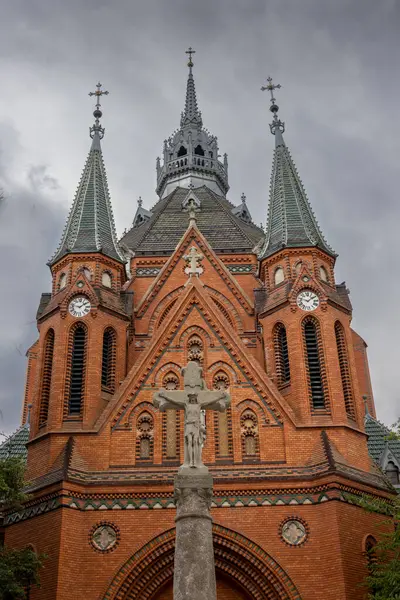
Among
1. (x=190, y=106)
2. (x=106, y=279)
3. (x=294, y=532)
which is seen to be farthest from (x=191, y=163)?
(x=294, y=532)

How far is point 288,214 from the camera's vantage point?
92.6 ft

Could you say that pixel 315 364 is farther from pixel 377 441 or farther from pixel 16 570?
pixel 16 570

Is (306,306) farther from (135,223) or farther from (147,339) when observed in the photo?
(135,223)

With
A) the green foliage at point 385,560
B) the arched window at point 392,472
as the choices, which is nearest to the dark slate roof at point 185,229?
the arched window at point 392,472

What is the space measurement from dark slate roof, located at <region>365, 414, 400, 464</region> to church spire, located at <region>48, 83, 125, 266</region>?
11544 millimetres

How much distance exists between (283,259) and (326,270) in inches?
62.8

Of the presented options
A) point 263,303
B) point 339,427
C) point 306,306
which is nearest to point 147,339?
point 263,303

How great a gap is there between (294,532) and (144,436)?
5.28m

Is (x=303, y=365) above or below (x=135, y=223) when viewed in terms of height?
below

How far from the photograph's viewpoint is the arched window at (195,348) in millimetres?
24547

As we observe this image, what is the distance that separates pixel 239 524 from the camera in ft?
68.7

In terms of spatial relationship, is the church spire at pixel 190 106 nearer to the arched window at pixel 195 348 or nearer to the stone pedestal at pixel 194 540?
the arched window at pixel 195 348

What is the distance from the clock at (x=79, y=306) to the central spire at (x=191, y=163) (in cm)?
1860

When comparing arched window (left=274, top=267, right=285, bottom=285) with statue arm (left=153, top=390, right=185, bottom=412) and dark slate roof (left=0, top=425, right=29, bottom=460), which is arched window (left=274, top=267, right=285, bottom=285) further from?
statue arm (left=153, top=390, right=185, bottom=412)
